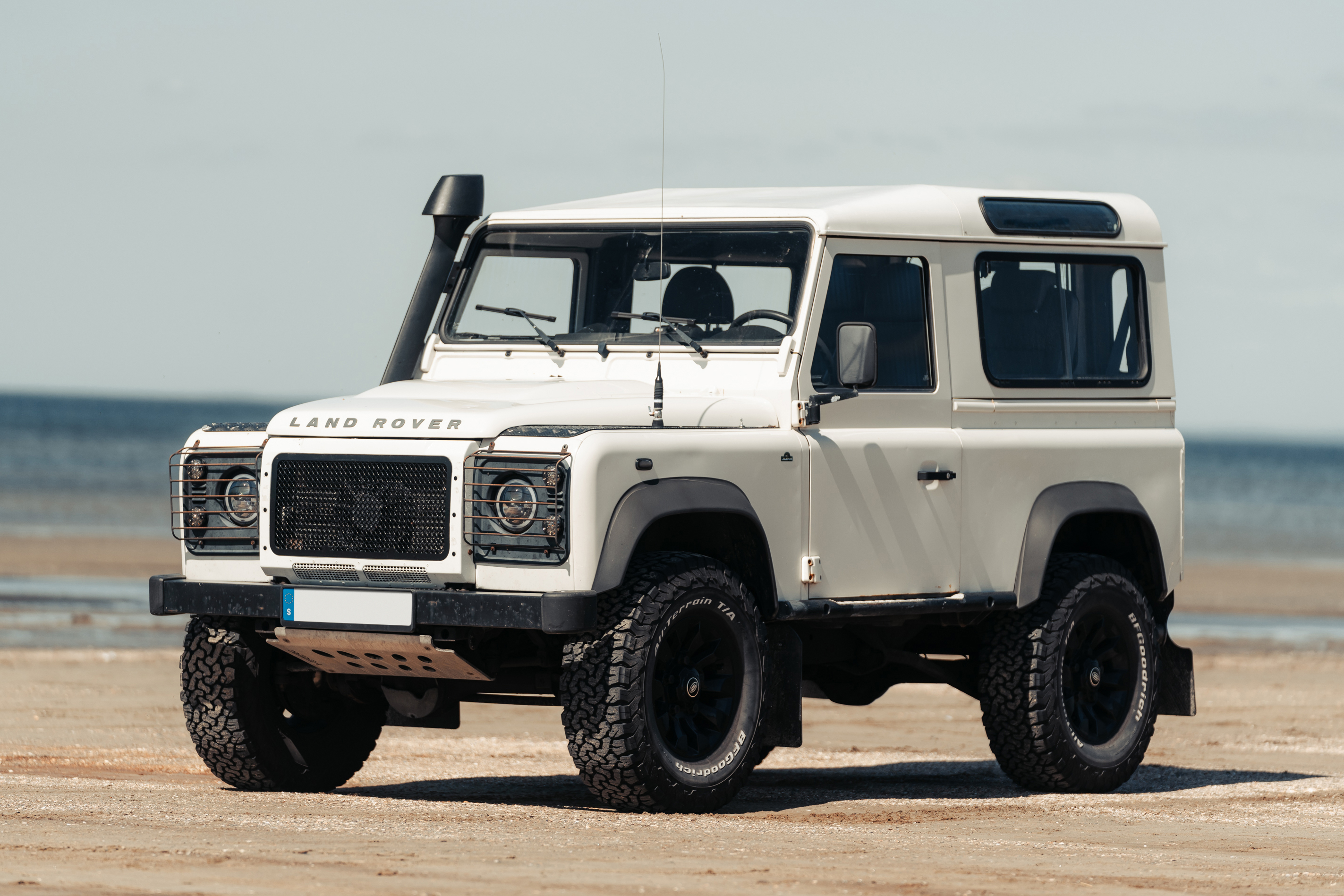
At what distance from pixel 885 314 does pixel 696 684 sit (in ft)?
6.25

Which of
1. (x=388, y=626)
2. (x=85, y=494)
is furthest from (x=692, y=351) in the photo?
(x=85, y=494)

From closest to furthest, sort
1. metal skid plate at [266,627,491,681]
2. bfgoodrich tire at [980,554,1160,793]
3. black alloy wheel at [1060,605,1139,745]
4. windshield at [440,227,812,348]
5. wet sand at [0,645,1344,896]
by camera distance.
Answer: wet sand at [0,645,1344,896], metal skid plate at [266,627,491,681], windshield at [440,227,812,348], bfgoodrich tire at [980,554,1160,793], black alloy wheel at [1060,605,1139,745]

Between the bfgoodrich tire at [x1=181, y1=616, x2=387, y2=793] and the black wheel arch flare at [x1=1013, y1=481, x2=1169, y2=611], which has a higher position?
the black wheel arch flare at [x1=1013, y1=481, x2=1169, y2=611]

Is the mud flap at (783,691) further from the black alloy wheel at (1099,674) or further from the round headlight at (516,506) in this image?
the black alloy wheel at (1099,674)

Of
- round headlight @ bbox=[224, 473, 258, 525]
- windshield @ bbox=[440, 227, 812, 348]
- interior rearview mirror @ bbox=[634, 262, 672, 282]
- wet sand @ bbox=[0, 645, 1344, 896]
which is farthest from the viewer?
interior rearview mirror @ bbox=[634, 262, 672, 282]

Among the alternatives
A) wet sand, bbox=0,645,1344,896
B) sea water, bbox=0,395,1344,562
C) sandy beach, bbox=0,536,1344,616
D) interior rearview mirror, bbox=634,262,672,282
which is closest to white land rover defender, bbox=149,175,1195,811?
interior rearview mirror, bbox=634,262,672,282

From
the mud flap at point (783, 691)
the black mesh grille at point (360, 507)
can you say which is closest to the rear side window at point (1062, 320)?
the mud flap at point (783, 691)

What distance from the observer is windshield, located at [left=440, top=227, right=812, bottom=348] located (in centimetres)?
941

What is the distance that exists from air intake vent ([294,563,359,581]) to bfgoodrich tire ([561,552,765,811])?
2.88ft

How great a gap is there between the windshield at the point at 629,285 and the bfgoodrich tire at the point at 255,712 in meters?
1.74

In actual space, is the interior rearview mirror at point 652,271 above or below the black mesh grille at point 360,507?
above

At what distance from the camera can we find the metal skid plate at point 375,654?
838 centimetres

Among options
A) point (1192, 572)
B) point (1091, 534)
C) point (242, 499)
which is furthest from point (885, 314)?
point (1192, 572)

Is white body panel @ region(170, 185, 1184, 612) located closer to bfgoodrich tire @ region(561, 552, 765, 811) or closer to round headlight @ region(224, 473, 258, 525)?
round headlight @ region(224, 473, 258, 525)
